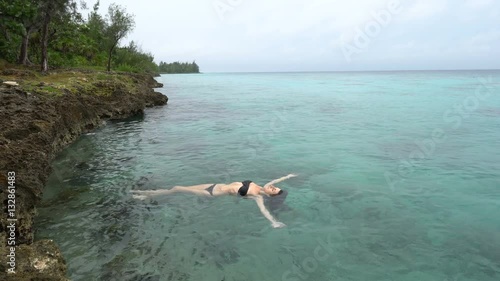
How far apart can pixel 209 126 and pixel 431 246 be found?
20131 millimetres

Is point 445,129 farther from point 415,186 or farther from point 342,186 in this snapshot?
point 342,186

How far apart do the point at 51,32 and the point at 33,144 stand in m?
33.8

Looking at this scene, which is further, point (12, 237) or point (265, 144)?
point (265, 144)

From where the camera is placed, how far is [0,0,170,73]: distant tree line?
28344 mm

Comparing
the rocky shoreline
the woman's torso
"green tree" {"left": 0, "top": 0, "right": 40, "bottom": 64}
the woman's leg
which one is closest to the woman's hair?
the woman's torso

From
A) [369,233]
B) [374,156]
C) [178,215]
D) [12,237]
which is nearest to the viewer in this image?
[12,237]

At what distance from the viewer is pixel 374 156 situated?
17625 mm

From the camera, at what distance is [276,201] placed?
11375mm

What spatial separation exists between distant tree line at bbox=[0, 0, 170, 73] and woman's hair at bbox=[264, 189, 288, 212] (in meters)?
27.3

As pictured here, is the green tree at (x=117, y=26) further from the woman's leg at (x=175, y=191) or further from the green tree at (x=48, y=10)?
the woman's leg at (x=175, y=191)

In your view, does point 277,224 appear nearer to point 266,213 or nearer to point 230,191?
point 266,213

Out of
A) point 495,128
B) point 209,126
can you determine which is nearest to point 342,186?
→ point 209,126

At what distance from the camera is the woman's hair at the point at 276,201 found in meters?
11.1

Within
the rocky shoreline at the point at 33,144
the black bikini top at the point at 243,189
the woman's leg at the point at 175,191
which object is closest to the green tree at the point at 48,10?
the rocky shoreline at the point at 33,144
